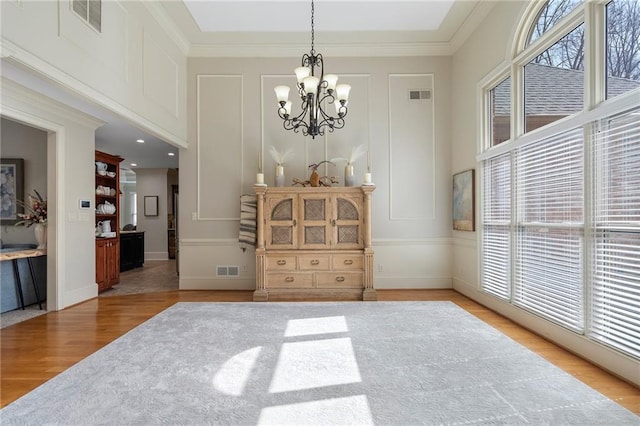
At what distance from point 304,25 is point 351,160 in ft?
6.70

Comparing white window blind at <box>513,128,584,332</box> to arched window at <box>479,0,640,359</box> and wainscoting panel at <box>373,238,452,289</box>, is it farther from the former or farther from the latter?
wainscoting panel at <box>373,238,452,289</box>

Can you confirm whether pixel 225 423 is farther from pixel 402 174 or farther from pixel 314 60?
pixel 402 174

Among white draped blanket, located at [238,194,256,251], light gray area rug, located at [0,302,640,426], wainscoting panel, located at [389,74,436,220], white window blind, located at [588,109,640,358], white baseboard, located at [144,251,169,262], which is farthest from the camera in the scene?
white baseboard, located at [144,251,169,262]

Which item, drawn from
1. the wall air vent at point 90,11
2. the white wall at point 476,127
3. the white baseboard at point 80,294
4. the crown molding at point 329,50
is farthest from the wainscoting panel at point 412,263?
the wall air vent at point 90,11

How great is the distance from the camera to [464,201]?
4496 millimetres

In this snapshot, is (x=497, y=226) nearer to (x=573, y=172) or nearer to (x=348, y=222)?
(x=573, y=172)

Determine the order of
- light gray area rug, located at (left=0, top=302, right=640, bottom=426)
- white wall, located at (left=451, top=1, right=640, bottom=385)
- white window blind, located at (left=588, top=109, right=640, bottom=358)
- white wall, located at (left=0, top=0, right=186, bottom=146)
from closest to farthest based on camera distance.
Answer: light gray area rug, located at (left=0, top=302, right=640, bottom=426) < white window blind, located at (left=588, top=109, right=640, bottom=358) < white wall, located at (left=0, top=0, right=186, bottom=146) < white wall, located at (left=451, top=1, right=640, bottom=385)

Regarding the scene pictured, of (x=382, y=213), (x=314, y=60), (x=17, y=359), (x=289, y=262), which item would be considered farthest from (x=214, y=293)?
(x=314, y=60)

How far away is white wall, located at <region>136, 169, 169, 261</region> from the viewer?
362 inches

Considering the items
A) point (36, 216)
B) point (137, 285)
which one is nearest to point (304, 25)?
point (36, 216)

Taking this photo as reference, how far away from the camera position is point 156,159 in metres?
7.73

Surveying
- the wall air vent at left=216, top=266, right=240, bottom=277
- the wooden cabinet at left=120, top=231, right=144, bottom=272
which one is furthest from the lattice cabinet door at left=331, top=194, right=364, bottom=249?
the wooden cabinet at left=120, top=231, right=144, bottom=272

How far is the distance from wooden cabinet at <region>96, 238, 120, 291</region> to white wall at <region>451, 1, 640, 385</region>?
18.5ft

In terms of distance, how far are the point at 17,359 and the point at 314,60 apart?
12.2 feet
